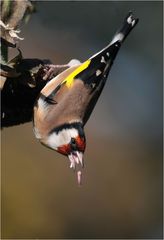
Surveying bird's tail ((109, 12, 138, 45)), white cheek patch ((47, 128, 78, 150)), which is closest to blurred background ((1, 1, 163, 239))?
bird's tail ((109, 12, 138, 45))

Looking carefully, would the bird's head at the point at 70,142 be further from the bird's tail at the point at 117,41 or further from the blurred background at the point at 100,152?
the blurred background at the point at 100,152

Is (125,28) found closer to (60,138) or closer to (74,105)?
(74,105)

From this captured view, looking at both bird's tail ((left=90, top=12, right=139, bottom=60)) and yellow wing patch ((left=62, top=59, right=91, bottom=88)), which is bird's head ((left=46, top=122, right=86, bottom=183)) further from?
bird's tail ((left=90, top=12, right=139, bottom=60))

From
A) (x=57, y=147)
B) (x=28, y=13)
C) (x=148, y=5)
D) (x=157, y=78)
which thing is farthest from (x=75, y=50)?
(x=28, y=13)

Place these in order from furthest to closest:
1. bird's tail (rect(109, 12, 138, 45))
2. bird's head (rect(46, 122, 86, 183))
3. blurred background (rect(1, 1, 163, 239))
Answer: blurred background (rect(1, 1, 163, 239)) → bird's tail (rect(109, 12, 138, 45)) → bird's head (rect(46, 122, 86, 183))

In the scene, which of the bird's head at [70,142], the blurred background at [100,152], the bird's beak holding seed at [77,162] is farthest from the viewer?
the blurred background at [100,152]

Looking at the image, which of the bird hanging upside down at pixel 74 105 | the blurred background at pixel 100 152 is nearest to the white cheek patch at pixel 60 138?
the bird hanging upside down at pixel 74 105

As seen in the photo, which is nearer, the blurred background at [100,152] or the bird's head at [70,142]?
the bird's head at [70,142]

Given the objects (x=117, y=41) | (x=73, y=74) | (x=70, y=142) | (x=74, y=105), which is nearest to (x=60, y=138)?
(x=70, y=142)

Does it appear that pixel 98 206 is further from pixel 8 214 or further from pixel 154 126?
pixel 8 214
